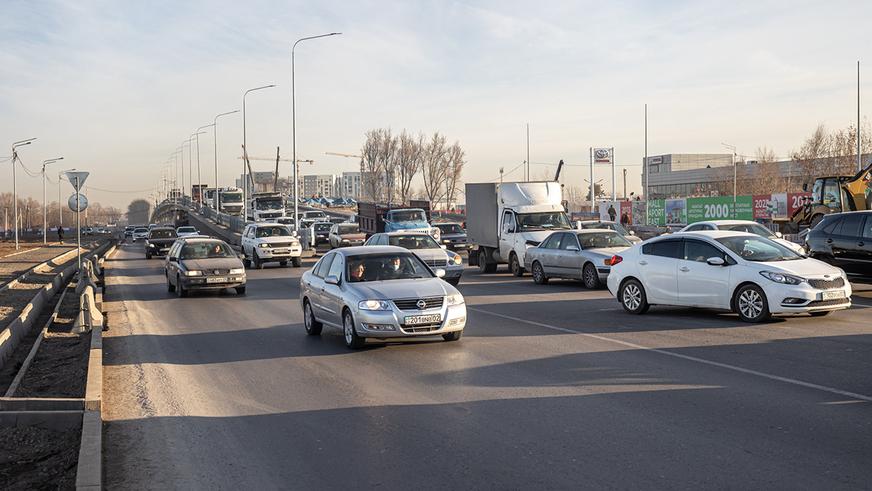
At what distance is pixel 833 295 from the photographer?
13.9 meters

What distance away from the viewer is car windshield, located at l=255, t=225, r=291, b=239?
3612 cm

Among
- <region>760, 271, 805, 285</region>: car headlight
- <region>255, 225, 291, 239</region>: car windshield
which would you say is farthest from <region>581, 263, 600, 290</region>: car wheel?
<region>255, 225, 291, 239</region>: car windshield

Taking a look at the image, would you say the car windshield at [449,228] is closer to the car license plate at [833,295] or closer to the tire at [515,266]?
the tire at [515,266]

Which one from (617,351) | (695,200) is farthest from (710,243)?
(695,200)

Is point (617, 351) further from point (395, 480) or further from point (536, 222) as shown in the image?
point (536, 222)

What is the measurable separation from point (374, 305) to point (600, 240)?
11799 mm

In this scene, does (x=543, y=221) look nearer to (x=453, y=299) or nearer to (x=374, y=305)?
(x=453, y=299)

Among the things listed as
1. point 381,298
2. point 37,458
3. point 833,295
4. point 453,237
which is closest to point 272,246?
point 453,237

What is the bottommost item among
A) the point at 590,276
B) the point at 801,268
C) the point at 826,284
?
the point at 590,276

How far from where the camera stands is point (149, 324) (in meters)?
17.2

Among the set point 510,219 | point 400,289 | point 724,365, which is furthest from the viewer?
point 510,219

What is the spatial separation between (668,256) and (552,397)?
768 cm

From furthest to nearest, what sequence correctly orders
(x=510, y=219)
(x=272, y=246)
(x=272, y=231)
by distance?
(x=272, y=231) < (x=272, y=246) < (x=510, y=219)

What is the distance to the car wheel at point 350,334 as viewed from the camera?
491 inches
